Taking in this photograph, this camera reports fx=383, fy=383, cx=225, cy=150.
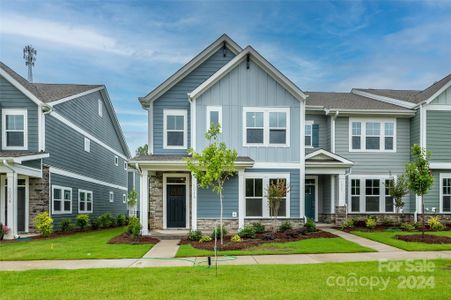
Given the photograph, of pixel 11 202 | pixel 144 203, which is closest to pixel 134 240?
pixel 144 203

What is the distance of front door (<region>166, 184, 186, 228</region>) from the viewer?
1700cm

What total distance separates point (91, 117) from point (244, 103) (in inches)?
474

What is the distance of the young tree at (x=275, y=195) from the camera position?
15438 mm

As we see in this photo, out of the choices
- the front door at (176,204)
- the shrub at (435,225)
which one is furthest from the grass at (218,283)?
the shrub at (435,225)

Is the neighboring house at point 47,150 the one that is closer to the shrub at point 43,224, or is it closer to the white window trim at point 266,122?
the shrub at point 43,224

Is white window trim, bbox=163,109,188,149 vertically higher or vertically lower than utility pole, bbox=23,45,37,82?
lower

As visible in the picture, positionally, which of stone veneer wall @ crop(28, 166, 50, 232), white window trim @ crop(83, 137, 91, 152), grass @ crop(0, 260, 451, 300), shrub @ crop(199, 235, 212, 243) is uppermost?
white window trim @ crop(83, 137, 91, 152)

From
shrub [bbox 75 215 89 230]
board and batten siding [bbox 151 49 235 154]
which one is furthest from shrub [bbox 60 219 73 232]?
board and batten siding [bbox 151 49 235 154]

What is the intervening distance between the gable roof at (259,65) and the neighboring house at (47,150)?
732 centimetres

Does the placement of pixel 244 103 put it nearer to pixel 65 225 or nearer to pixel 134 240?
pixel 134 240

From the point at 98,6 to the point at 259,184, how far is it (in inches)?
380

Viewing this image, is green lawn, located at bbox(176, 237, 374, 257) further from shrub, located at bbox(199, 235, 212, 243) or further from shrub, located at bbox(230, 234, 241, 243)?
shrub, located at bbox(230, 234, 241, 243)

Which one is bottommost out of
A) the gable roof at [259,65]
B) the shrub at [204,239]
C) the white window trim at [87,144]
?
the shrub at [204,239]

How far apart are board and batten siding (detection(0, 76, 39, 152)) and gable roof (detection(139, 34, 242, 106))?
16.3ft
